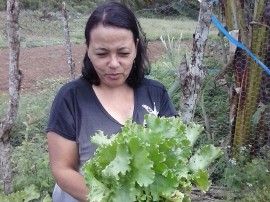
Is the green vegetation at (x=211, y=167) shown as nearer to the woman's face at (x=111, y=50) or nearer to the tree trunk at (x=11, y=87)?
the tree trunk at (x=11, y=87)

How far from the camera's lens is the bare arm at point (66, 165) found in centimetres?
163

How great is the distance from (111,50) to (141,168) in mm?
517

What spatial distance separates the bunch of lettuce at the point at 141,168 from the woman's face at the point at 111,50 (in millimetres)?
344

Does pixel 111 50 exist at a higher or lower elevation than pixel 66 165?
higher

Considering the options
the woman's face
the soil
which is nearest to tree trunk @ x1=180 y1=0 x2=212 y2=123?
the woman's face

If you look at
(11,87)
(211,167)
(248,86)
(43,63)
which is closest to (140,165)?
(11,87)

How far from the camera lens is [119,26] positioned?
1685 mm

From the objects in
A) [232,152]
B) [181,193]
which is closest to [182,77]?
[181,193]

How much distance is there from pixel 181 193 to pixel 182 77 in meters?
1.17

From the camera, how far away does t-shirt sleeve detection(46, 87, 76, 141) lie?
1.69 metres

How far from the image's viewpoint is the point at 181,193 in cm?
139

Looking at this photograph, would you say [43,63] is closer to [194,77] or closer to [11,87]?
[11,87]

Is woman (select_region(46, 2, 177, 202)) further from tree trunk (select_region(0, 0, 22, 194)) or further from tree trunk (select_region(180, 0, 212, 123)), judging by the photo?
tree trunk (select_region(0, 0, 22, 194))

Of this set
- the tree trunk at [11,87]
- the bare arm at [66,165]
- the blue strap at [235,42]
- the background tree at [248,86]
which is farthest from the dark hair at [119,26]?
the background tree at [248,86]
